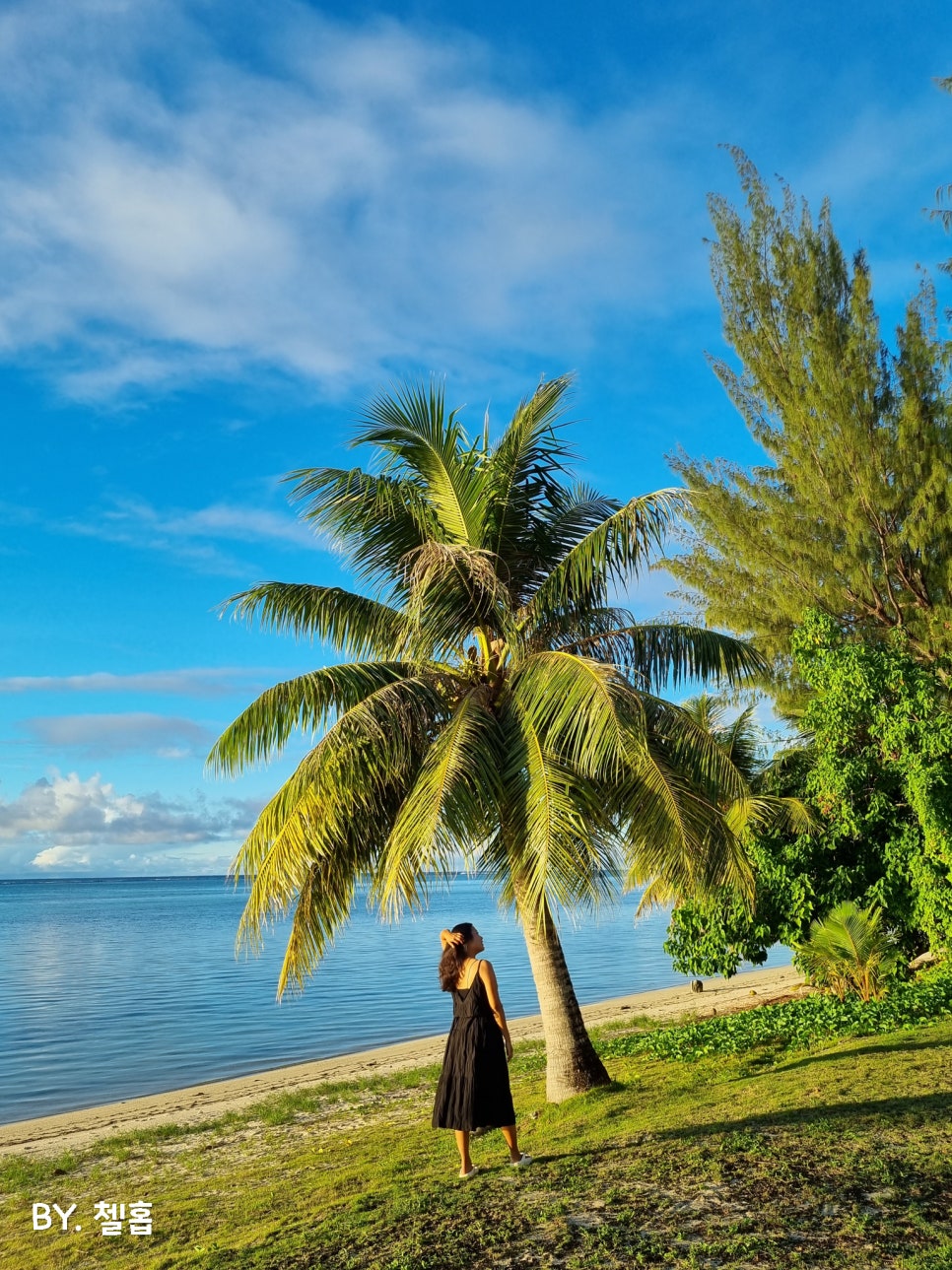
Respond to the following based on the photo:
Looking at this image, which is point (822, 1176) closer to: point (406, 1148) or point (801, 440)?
point (406, 1148)

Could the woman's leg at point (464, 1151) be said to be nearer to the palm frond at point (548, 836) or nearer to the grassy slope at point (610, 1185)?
the grassy slope at point (610, 1185)

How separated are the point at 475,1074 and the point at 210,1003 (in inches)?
966

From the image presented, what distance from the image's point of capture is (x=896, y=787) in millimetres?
14617

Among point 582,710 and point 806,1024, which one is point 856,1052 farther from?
point 582,710

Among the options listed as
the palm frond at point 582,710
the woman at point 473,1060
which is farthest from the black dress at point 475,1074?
the palm frond at point 582,710

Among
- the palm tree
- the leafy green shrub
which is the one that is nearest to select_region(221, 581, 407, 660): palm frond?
the palm tree

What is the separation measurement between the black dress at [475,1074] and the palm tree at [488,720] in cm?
158

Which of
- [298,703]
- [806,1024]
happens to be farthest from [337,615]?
[806,1024]

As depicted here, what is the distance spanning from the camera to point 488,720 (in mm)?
9672

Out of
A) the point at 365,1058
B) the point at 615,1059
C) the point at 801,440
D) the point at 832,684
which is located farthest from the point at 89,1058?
the point at 801,440

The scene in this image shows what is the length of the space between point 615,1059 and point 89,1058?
13.0 metres

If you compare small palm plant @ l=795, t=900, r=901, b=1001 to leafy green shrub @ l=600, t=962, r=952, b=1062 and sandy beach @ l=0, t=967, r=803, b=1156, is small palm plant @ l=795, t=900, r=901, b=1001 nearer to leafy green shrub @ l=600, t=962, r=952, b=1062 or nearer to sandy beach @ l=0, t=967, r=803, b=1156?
leafy green shrub @ l=600, t=962, r=952, b=1062

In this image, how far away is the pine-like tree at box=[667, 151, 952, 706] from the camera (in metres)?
16.0

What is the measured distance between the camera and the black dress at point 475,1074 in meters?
6.68
